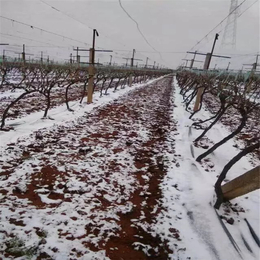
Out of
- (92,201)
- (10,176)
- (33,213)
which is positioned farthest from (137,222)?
(10,176)

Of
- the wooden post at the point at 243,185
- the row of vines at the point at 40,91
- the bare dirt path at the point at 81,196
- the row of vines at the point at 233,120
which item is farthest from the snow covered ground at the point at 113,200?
the row of vines at the point at 40,91

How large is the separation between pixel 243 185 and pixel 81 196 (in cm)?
249

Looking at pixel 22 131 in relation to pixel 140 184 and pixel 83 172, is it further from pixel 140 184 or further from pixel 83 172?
pixel 140 184

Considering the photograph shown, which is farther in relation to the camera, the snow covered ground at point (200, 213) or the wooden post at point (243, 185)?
the wooden post at point (243, 185)

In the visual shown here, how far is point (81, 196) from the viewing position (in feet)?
11.1

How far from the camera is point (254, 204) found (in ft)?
11.5

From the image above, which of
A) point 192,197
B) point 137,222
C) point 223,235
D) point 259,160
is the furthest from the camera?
point 259,160

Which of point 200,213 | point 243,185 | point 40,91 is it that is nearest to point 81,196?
point 200,213

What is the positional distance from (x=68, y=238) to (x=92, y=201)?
79 centimetres

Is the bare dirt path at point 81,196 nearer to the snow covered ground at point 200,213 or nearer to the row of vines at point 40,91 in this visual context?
the snow covered ground at point 200,213

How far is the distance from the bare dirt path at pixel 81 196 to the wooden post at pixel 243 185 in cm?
114

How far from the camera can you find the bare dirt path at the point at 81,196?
2.47 meters

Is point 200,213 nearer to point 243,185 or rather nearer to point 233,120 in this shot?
point 243,185

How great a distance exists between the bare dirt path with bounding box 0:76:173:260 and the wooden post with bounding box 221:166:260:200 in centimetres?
114
